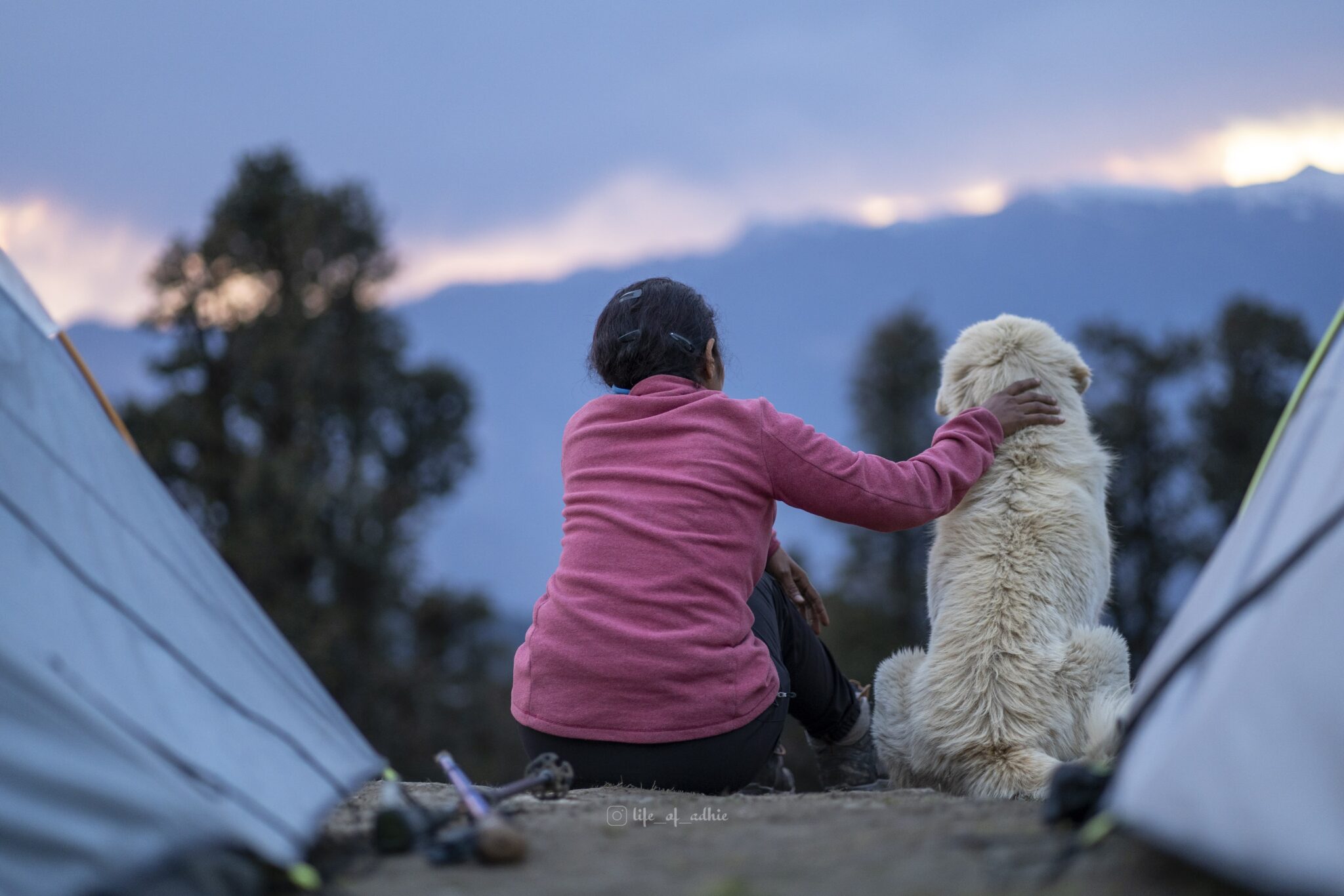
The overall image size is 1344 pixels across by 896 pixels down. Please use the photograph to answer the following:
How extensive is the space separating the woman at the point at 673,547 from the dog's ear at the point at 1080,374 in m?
0.77

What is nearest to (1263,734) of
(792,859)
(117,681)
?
(792,859)

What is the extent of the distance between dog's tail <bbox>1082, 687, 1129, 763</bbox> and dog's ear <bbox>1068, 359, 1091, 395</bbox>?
3.95 ft

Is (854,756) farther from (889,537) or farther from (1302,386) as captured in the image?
(889,537)

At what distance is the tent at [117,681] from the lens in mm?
1938

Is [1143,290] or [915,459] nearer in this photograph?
[915,459]

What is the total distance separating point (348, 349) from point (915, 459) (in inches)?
626

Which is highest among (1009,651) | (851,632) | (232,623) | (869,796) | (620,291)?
(620,291)

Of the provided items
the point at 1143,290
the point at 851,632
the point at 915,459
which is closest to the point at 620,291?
the point at 915,459

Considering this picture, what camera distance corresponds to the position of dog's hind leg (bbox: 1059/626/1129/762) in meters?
3.39

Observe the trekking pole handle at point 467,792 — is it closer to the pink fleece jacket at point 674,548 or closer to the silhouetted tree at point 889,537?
the pink fleece jacket at point 674,548

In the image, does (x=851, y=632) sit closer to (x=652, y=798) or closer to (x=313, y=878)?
(x=652, y=798)

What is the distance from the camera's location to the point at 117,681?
222 centimetres

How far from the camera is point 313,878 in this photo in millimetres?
2152

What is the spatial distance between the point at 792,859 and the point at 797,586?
1.96 m
